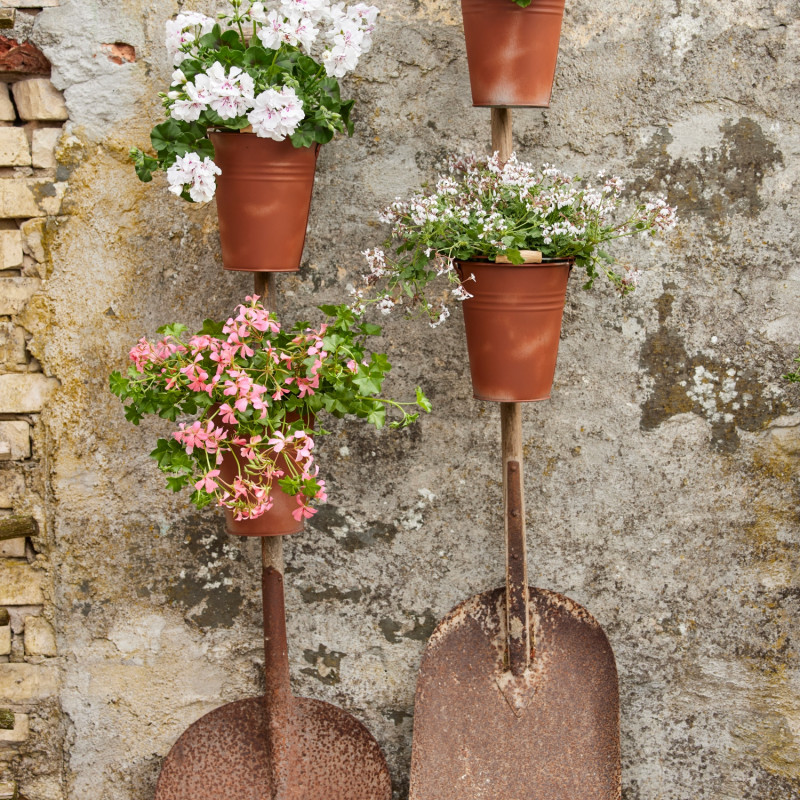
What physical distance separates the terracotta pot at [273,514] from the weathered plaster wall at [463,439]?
0.93 feet

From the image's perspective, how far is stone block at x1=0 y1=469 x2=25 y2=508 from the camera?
1.98m

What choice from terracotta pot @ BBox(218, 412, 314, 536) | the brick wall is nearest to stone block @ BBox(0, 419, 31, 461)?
the brick wall

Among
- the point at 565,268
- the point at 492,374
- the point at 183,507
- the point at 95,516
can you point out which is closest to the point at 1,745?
the point at 95,516

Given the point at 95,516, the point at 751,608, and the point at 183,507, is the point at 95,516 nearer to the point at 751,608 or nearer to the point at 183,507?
the point at 183,507

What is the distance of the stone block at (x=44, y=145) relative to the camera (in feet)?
6.30

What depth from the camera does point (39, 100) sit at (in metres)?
1.91

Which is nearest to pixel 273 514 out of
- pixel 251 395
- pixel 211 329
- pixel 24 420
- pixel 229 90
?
pixel 251 395

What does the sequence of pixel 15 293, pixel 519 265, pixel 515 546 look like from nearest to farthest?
1. pixel 519 265
2. pixel 515 546
3. pixel 15 293

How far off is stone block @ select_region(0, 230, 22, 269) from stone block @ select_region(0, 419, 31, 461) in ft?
1.26

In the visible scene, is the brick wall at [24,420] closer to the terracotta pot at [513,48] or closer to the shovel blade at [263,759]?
the shovel blade at [263,759]

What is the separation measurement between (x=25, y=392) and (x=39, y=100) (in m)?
0.71

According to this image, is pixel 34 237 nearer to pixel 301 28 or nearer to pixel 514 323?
pixel 301 28

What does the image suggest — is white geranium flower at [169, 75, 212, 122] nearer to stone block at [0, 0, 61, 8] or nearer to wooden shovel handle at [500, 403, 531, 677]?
stone block at [0, 0, 61, 8]

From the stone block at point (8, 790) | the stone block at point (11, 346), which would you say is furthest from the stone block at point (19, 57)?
the stone block at point (8, 790)
